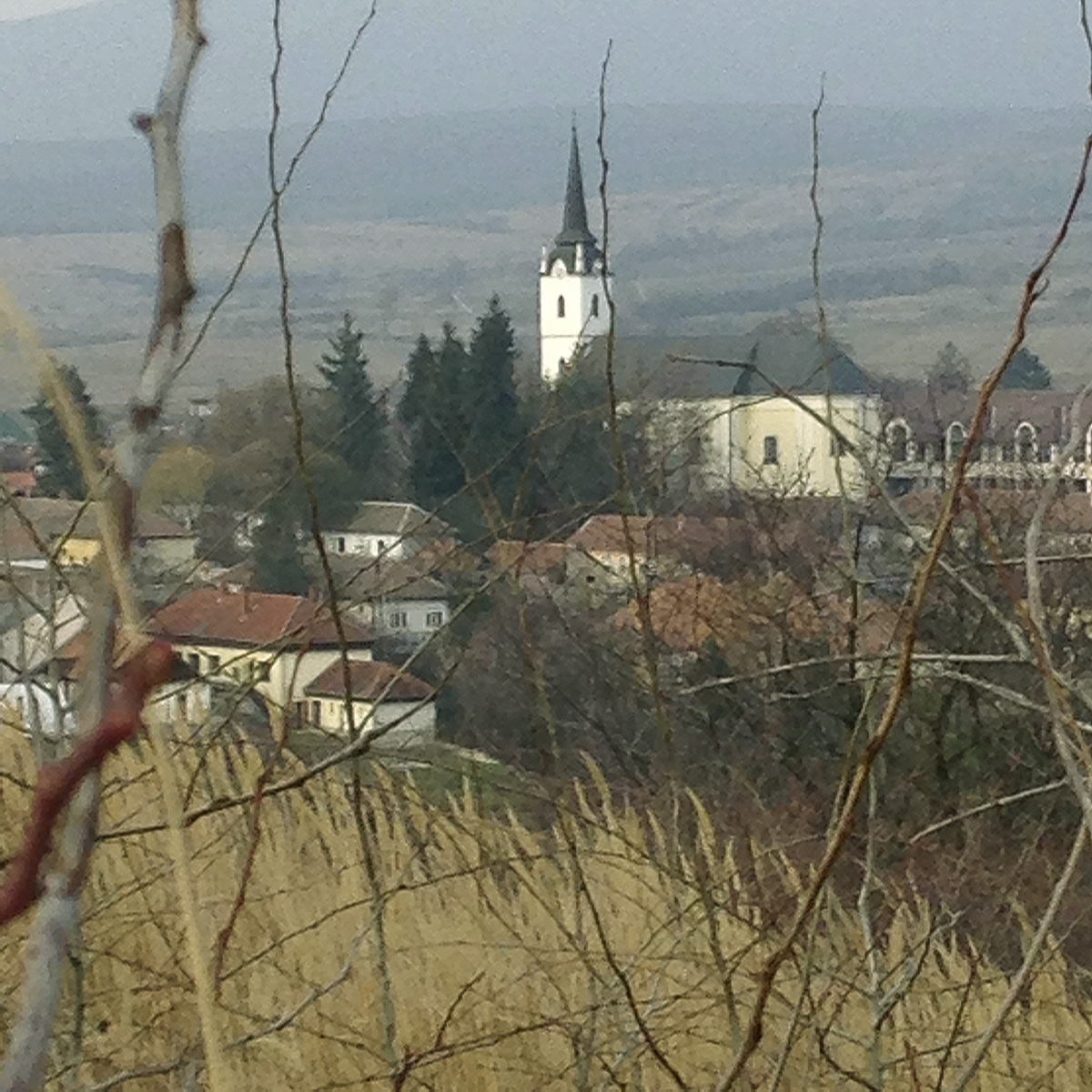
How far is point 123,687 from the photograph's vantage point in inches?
19.9

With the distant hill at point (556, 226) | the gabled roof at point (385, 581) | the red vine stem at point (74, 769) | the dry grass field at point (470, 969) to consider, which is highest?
the distant hill at point (556, 226)

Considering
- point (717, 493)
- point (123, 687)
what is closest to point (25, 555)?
point (123, 687)

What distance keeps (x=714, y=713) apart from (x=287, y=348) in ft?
29.0

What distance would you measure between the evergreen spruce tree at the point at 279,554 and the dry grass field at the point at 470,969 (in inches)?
36.2

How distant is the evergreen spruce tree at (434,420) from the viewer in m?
3.23

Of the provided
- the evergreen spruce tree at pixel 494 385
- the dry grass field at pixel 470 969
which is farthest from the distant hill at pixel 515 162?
the evergreen spruce tree at pixel 494 385

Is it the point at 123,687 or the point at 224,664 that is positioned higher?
the point at 123,687

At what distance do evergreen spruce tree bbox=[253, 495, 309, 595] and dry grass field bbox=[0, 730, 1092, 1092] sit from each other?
919mm

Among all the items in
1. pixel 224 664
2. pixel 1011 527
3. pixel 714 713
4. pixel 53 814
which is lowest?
pixel 714 713

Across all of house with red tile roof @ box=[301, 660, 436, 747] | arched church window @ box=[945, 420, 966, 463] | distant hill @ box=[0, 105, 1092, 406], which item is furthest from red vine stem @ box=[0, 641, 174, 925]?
house with red tile roof @ box=[301, 660, 436, 747]

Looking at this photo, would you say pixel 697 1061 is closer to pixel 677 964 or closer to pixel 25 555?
pixel 677 964

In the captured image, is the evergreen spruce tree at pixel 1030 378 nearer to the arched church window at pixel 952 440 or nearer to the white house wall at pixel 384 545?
the arched church window at pixel 952 440

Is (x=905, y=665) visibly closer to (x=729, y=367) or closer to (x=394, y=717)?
(x=729, y=367)

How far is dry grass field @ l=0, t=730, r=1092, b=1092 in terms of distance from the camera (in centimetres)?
232
